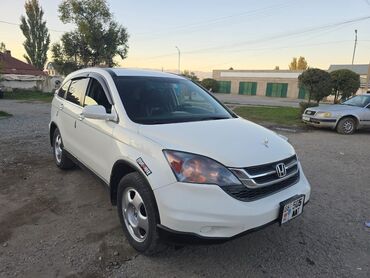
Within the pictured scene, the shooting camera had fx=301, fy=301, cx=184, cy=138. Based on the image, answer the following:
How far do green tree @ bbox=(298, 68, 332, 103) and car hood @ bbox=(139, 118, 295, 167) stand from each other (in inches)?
462

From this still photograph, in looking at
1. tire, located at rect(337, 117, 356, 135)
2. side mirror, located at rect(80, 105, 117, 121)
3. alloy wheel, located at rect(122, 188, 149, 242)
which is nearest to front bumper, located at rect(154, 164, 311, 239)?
alloy wheel, located at rect(122, 188, 149, 242)

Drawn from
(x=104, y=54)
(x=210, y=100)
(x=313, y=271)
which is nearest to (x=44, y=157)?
(x=210, y=100)

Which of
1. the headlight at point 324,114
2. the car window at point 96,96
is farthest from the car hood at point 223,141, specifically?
the headlight at point 324,114

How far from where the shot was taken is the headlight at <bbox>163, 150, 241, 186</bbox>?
2.39m

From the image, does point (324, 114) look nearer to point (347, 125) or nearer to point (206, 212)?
point (347, 125)

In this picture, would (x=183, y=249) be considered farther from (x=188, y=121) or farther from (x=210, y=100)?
(x=210, y=100)

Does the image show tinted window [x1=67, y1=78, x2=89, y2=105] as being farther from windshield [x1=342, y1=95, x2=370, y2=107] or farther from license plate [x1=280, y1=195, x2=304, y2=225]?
windshield [x1=342, y1=95, x2=370, y2=107]

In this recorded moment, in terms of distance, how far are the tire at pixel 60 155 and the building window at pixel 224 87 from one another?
5393 cm

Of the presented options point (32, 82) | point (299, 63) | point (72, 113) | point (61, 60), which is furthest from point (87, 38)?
point (299, 63)

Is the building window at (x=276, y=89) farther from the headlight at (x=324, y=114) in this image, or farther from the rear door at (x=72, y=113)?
the rear door at (x=72, y=113)

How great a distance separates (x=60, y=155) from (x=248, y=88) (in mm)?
52659

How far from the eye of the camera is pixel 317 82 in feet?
44.5

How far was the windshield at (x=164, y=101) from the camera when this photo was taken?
3.24 metres

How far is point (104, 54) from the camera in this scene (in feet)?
108
